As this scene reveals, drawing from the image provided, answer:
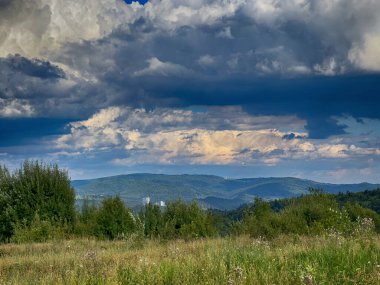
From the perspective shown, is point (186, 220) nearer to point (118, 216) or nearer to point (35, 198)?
point (118, 216)

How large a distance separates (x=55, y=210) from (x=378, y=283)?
137 feet

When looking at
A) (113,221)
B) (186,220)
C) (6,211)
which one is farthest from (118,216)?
(6,211)

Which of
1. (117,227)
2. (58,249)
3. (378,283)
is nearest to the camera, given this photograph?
(378,283)

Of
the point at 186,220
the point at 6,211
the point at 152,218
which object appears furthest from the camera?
the point at 6,211

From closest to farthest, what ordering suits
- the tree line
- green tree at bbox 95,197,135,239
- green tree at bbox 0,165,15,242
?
the tree line < green tree at bbox 95,197,135,239 < green tree at bbox 0,165,15,242

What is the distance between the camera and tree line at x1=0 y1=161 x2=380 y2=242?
3675cm

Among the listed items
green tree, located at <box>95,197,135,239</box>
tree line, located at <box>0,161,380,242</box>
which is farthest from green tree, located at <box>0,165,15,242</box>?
green tree, located at <box>95,197,135,239</box>

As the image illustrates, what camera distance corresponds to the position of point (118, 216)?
136 ft

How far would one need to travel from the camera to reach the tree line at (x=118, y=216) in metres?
36.8

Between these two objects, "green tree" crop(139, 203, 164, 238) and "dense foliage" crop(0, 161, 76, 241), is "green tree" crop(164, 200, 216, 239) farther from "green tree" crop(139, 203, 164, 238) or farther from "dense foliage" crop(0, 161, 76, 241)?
"dense foliage" crop(0, 161, 76, 241)

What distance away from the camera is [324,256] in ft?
36.1

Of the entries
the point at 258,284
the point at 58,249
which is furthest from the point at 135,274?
the point at 58,249

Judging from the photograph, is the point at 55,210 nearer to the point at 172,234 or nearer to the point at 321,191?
the point at 172,234

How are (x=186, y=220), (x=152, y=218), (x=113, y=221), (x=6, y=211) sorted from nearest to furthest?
(x=186, y=220) → (x=152, y=218) → (x=113, y=221) → (x=6, y=211)
